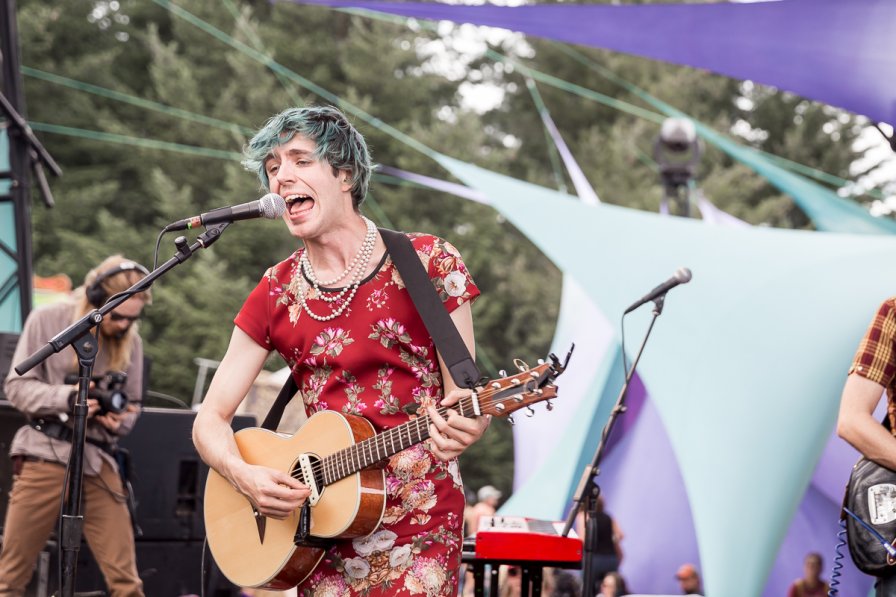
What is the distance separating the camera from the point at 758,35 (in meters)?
6.61

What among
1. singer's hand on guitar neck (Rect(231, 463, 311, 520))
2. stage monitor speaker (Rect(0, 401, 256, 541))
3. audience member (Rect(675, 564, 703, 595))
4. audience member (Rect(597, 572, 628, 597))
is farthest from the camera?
audience member (Rect(675, 564, 703, 595))

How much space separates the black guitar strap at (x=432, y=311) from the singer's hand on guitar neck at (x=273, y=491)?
1.77 feet

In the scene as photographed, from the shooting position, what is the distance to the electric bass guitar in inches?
103

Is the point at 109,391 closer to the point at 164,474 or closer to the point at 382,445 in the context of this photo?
the point at 164,474

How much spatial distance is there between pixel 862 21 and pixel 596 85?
66.7ft

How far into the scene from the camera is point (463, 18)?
333 inches

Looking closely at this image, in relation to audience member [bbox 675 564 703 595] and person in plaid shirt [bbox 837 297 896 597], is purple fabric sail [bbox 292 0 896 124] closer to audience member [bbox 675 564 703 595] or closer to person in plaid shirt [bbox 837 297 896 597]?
person in plaid shirt [bbox 837 297 896 597]

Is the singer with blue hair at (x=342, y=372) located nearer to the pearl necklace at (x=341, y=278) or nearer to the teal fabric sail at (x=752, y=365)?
the pearl necklace at (x=341, y=278)

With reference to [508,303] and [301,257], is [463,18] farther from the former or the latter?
[508,303]

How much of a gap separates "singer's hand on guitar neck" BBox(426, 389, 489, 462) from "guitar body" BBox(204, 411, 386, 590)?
0.83ft

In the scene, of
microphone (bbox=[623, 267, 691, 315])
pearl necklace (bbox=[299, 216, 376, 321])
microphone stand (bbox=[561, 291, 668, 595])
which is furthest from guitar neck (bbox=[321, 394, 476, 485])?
microphone (bbox=[623, 267, 691, 315])

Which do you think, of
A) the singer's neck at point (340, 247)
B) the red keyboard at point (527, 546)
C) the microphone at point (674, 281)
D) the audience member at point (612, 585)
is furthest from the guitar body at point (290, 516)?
the audience member at point (612, 585)

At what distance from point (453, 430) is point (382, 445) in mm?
244

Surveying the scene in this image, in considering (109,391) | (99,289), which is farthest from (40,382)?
(99,289)
